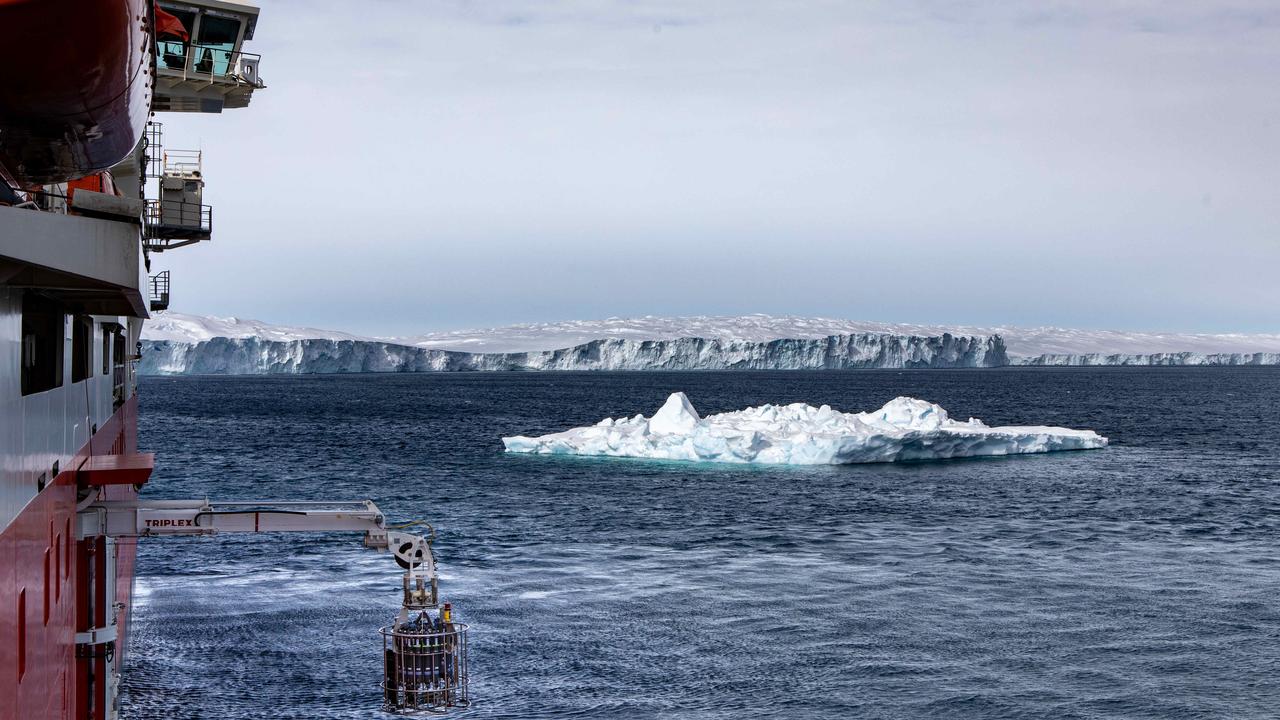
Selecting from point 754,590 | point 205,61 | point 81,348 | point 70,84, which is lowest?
point 754,590

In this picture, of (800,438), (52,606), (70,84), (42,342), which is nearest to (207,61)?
(42,342)

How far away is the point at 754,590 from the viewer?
91.8 feet

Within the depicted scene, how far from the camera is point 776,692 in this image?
20016 millimetres

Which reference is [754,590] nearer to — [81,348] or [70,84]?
[81,348]

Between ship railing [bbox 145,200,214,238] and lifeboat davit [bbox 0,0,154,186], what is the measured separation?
13543 millimetres

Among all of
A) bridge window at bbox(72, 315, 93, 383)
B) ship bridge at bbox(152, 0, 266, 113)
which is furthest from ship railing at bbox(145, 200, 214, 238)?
bridge window at bbox(72, 315, 93, 383)

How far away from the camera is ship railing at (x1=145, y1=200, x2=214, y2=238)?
21969 millimetres

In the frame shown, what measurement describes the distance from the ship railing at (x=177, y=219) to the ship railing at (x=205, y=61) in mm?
2986

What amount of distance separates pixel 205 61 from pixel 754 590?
1729 centimetres

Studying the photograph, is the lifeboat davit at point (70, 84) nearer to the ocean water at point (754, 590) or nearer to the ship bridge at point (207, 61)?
the ship bridge at point (207, 61)

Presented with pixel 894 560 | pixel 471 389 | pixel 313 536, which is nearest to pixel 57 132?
pixel 894 560

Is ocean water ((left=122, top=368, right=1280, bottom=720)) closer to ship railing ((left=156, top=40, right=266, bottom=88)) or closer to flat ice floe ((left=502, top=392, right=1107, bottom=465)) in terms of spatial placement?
flat ice floe ((left=502, top=392, right=1107, bottom=465))

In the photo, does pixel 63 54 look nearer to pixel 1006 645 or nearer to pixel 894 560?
pixel 1006 645

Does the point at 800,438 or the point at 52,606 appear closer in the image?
the point at 52,606
